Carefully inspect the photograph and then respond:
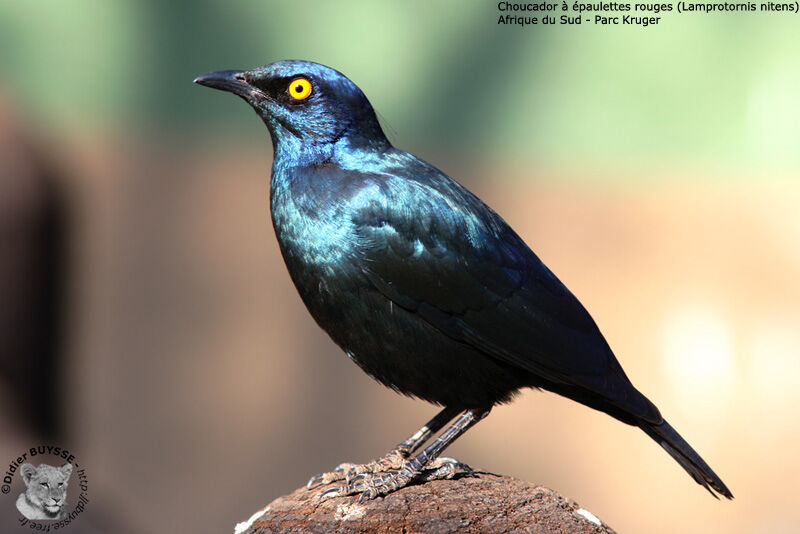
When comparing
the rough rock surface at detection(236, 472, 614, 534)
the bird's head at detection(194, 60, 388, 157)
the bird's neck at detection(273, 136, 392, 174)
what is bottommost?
the rough rock surface at detection(236, 472, 614, 534)

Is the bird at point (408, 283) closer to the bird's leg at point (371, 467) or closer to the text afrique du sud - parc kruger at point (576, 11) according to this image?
the bird's leg at point (371, 467)

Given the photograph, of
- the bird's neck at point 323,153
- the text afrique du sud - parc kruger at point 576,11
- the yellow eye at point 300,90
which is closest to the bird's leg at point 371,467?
the bird's neck at point 323,153

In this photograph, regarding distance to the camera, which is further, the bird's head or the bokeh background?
the bokeh background

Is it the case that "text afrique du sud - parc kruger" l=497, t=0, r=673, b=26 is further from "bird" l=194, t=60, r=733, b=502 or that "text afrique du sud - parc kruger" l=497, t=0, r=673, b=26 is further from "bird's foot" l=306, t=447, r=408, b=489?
"bird's foot" l=306, t=447, r=408, b=489

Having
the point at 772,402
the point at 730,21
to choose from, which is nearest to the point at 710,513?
the point at 772,402

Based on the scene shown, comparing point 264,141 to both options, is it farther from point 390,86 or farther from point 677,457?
point 677,457

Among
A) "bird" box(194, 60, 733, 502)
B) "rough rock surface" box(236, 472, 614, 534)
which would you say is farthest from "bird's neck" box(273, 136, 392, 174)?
"rough rock surface" box(236, 472, 614, 534)
